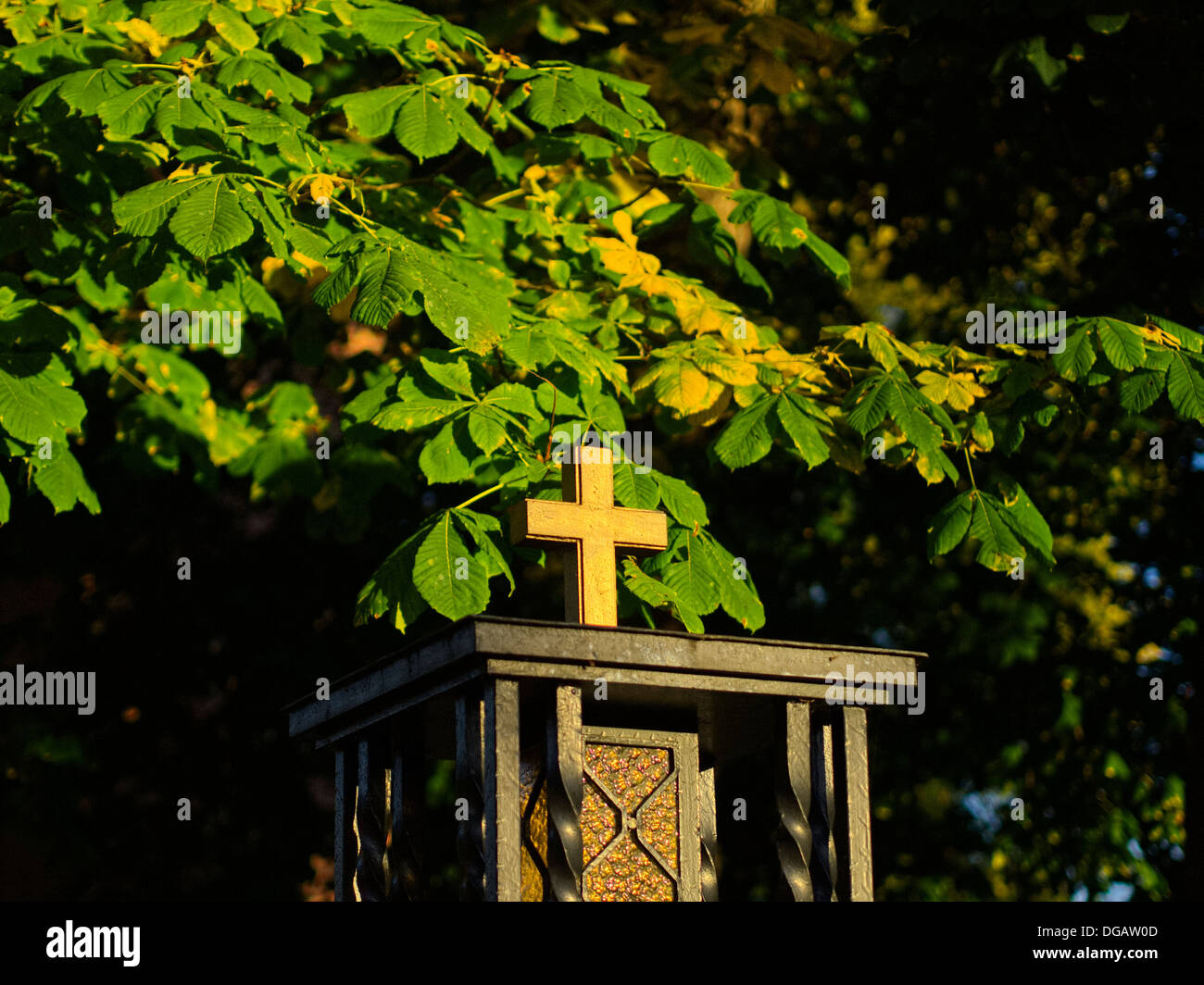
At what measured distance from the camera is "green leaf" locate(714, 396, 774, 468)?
19.1 feet

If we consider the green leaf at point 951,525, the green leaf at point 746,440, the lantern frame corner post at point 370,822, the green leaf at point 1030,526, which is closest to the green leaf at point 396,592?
the lantern frame corner post at point 370,822

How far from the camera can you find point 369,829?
4164 millimetres

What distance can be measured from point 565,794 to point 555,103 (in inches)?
120

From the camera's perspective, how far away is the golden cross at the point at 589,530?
4.12 meters

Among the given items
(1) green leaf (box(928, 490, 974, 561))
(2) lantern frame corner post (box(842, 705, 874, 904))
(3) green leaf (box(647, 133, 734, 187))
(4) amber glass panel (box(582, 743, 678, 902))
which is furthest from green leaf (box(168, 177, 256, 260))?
(1) green leaf (box(928, 490, 974, 561))

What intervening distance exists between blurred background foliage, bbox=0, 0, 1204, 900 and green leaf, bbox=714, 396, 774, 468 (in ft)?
9.24

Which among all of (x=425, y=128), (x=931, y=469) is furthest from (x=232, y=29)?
(x=931, y=469)

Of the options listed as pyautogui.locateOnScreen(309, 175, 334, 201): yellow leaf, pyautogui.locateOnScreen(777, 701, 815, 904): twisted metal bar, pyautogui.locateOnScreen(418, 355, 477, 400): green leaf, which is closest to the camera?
pyautogui.locateOnScreen(777, 701, 815, 904): twisted metal bar

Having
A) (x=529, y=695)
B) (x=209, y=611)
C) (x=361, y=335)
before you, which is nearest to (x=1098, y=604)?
(x=361, y=335)

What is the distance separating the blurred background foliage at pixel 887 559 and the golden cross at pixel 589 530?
Answer: 4.31 meters

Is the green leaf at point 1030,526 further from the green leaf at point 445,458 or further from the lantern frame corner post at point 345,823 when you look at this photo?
the lantern frame corner post at point 345,823

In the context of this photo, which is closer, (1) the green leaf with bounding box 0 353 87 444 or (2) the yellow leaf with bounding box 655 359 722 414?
(1) the green leaf with bounding box 0 353 87 444

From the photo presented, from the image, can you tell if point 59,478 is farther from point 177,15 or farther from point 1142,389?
point 1142,389

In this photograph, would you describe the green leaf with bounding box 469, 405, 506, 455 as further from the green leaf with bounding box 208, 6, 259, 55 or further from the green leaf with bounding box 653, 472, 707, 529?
the green leaf with bounding box 208, 6, 259, 55
